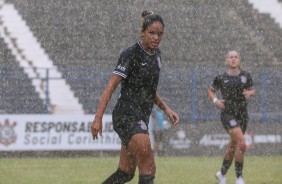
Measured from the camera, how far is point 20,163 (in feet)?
53.7

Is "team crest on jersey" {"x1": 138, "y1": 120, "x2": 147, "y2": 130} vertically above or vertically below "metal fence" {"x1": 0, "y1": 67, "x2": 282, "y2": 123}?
above

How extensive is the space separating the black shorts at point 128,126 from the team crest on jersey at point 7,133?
11.0 meters

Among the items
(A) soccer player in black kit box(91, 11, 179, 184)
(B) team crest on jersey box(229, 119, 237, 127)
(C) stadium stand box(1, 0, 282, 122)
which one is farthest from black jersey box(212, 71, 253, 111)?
(C) stadium stand box(1, 0, 282, 122)

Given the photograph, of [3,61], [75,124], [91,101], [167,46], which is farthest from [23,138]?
[167,46]

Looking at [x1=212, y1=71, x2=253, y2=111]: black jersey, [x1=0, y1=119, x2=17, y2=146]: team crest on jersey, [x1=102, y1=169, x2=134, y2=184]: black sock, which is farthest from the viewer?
[x1=0, y1=119, x2=17, y2=146]: team crest on jersey

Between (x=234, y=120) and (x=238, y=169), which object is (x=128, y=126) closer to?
(x=238, y=169)

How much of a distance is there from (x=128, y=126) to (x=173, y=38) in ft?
63.9

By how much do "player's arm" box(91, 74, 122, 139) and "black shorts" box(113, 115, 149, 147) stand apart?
0.37 meters

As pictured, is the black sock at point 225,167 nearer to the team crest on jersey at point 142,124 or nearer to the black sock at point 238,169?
the black sock at point 238,169

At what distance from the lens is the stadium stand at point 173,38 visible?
2250 centimetres

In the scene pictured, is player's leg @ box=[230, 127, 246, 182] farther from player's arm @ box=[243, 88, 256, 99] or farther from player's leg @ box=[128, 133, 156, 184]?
player's leg @ box=[128, 133, 156, 184]

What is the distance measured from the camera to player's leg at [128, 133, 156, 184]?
7.06 metres

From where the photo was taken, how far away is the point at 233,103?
472 inches

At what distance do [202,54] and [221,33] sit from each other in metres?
1.74
